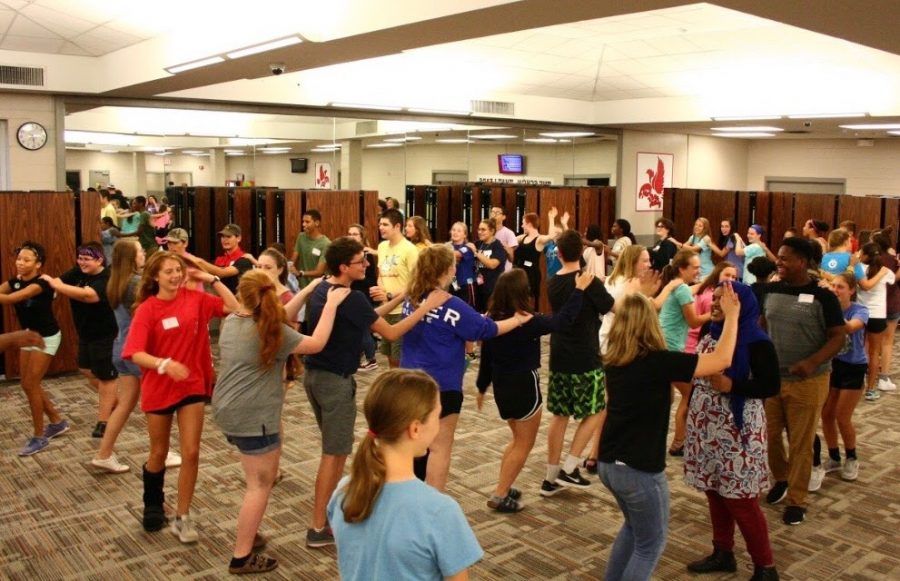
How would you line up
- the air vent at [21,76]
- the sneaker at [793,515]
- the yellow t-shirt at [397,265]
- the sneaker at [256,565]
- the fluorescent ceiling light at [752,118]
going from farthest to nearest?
the fluorescent ceiling light at [752,118]
the air vent at [21,76]
the yellow t-shirt at [397,265]
the sneaker at [793,515]
the sneaker at [256,565]

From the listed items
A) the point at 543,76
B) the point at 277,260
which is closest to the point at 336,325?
the point at 277,260

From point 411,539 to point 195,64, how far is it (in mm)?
6612

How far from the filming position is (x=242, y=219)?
11.1 meters

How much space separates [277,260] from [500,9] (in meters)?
2.19

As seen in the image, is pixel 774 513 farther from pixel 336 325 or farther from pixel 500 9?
pixel 500 9

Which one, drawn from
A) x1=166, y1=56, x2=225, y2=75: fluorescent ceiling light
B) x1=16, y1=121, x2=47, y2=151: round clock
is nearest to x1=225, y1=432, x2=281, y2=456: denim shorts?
x1=166, y1=56, x2=225, y2=75: fluorescent ceiling light

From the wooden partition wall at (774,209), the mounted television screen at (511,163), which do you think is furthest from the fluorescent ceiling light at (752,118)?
the mounted television screen at (511,163)

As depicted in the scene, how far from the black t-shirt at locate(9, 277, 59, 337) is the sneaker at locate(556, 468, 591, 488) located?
12.6ft

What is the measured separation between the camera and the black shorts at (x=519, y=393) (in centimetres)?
452

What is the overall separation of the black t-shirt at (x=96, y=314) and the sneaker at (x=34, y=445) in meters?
0.87

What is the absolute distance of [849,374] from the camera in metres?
5.34

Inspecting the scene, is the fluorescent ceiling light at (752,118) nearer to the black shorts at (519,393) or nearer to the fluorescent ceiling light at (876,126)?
the fluorescent ceiling light at (876,126)

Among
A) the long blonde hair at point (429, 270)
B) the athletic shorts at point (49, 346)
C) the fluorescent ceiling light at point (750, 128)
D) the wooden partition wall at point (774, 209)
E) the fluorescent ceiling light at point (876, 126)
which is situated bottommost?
the athletic shorts at point (49, 346)

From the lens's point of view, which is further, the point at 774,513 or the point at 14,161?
the point at 14,161
